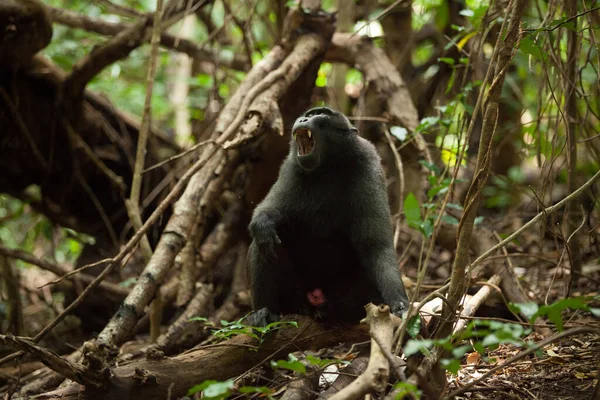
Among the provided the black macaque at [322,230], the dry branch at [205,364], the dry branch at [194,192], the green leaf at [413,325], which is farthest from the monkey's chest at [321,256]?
the green leaf at [413,325]

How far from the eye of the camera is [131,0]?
31.9 feet

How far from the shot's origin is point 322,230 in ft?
13.3

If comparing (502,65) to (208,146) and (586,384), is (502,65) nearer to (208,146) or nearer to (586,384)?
(586,384)

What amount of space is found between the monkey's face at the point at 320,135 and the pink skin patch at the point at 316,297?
82 centimetres

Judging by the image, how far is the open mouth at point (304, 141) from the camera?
4.16 m

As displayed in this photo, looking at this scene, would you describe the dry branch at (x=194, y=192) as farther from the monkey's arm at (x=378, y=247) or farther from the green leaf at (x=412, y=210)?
the green leaf at (x=412, y=210)

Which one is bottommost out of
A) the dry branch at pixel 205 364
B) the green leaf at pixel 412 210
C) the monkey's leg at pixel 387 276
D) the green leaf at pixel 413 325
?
the dry branch at pixel 205 364

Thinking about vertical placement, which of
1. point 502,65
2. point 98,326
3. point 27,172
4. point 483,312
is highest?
point 502,65

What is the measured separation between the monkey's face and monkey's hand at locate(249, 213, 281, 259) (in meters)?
0.51

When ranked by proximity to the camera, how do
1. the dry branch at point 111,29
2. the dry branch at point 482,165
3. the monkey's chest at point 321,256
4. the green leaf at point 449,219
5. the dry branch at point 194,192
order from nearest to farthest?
the dry branch at point 482,165 → the dry branch at point 194,192 → the monkey's chest at point 321,256 → the green leaf at point 449,219 → the dry branch at point 111,29

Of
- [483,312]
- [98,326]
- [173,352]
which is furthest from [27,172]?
[483,312]

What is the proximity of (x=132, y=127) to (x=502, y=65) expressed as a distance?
478cm

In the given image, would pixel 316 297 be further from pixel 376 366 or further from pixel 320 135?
pixel 376 366

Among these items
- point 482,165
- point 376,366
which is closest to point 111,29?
point 482,165
